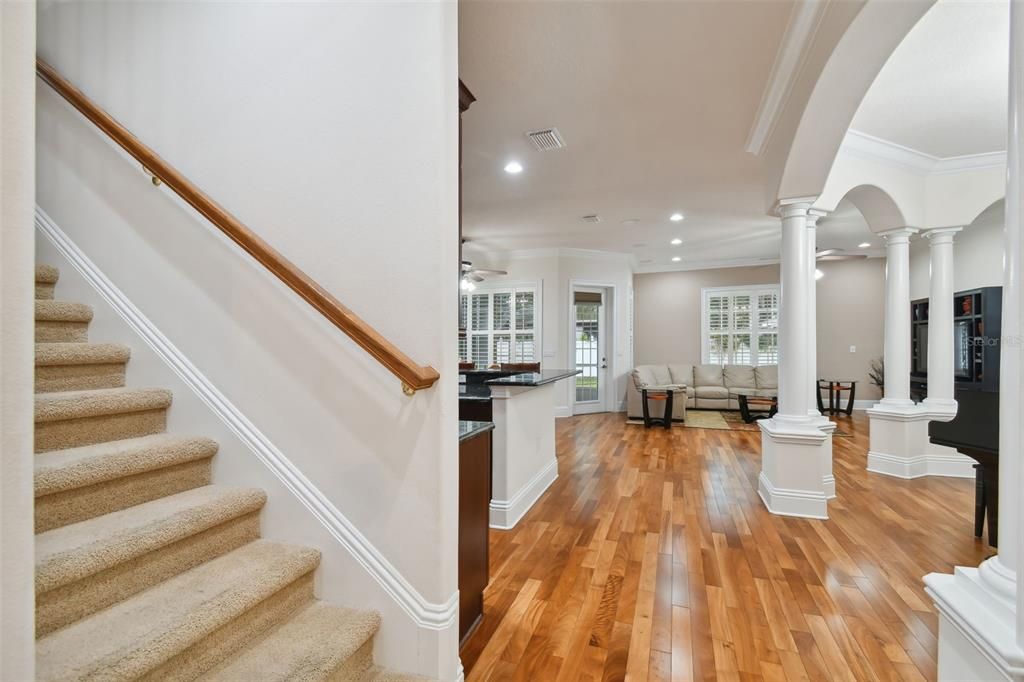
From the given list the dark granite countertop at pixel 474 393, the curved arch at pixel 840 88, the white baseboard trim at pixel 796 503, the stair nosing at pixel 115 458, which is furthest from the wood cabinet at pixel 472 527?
the white baseboard trim at pixel 796 503

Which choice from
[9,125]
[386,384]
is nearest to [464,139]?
[386,384]

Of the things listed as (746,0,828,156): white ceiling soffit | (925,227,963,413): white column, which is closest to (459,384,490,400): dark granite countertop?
(746,0,828,156): white ceiling soffit

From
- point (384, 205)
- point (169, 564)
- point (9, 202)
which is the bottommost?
point (169, 564)

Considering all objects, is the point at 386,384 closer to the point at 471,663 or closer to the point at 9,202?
the point at 9,202

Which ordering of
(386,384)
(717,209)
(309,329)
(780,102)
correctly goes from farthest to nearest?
(717,209) → (780,102) → (309,329) → (386,384)

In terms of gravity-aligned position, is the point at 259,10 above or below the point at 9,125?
above

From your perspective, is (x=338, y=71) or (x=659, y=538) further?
(x=659, y=538)

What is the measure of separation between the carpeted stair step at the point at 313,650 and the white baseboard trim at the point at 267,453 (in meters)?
0.15

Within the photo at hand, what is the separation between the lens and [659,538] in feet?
9.67

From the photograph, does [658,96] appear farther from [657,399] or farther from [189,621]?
[657,399]

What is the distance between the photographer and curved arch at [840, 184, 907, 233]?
4.03 meters

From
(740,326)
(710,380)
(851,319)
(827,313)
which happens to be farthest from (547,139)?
(851,319)

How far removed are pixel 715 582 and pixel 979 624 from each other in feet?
4.88

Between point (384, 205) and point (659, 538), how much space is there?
2.61 metres
